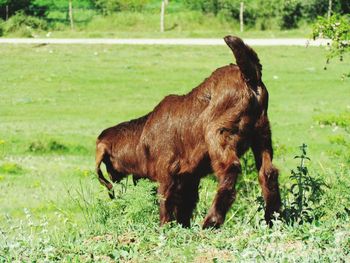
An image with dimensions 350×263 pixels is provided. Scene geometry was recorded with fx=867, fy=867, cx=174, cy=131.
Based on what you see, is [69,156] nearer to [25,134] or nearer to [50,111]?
[25,134]

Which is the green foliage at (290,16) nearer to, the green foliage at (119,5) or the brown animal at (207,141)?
the green foliage at (119,5)

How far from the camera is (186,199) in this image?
6.92 meters

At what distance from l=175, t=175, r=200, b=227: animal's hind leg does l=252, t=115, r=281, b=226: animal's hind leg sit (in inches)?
21.0

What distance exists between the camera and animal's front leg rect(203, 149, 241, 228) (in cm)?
624

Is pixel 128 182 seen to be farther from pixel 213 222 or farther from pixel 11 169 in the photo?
pixel 11 169

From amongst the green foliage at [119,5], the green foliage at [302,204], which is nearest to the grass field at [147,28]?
the green foliage at [119,5]

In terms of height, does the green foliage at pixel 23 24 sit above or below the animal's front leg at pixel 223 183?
below

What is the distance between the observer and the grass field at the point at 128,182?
17.7ft

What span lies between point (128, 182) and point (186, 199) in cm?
65

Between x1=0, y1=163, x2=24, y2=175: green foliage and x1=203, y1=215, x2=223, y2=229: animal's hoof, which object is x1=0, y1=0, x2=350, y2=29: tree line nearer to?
x1=0, y1=163, x2=24, y2=175: green foliage

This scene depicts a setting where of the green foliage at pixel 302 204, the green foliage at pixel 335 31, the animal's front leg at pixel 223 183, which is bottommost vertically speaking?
the green foliage at pixel 302 204

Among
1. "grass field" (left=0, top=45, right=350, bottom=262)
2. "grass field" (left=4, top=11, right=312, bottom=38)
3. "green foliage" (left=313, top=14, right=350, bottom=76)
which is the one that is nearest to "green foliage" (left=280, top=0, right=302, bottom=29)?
"grass field" (left=4, top=11, right=312, bottom=38)

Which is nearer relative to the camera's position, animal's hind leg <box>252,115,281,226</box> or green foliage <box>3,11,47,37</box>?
animal's hind leg <box>252,115,281,226</box>

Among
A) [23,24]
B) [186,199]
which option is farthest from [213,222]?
[23,24]
